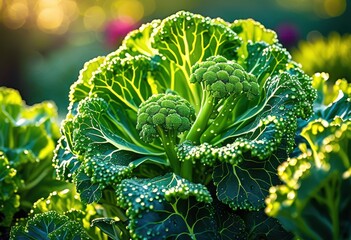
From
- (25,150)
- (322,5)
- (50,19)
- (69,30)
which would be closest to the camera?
(25,150)

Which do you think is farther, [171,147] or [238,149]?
[171,147]

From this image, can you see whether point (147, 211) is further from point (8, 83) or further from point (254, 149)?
point (8, 83)

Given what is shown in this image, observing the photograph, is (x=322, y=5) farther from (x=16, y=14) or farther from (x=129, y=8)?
(x=16, y=14)

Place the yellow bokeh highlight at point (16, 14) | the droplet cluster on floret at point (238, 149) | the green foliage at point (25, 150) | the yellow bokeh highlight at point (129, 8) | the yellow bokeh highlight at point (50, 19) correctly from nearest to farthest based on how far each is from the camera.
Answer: the droplet cluster on floret at point (238, 149) < the green foliage at point (25, 150) < the yellow bokeh highlight at point (16, 14) < the yellow bokeh highlight at point (50, 19) < the yellow bokeh highlight at point (129, 8)

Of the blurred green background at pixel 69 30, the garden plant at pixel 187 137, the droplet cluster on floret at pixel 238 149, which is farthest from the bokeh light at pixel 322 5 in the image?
the droplet cluster on floret at pixel 238 149

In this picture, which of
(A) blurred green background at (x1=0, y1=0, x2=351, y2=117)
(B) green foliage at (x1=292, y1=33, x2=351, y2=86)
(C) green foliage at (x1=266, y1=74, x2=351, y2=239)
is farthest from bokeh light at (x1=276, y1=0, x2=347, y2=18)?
(C) green foliage at (x1=266, y1=74, x2=351, y2=239)

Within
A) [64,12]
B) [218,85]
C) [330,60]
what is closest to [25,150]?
[218,85]

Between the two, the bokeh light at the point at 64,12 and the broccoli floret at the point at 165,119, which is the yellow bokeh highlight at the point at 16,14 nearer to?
the bokeh light at the point at 64,12
